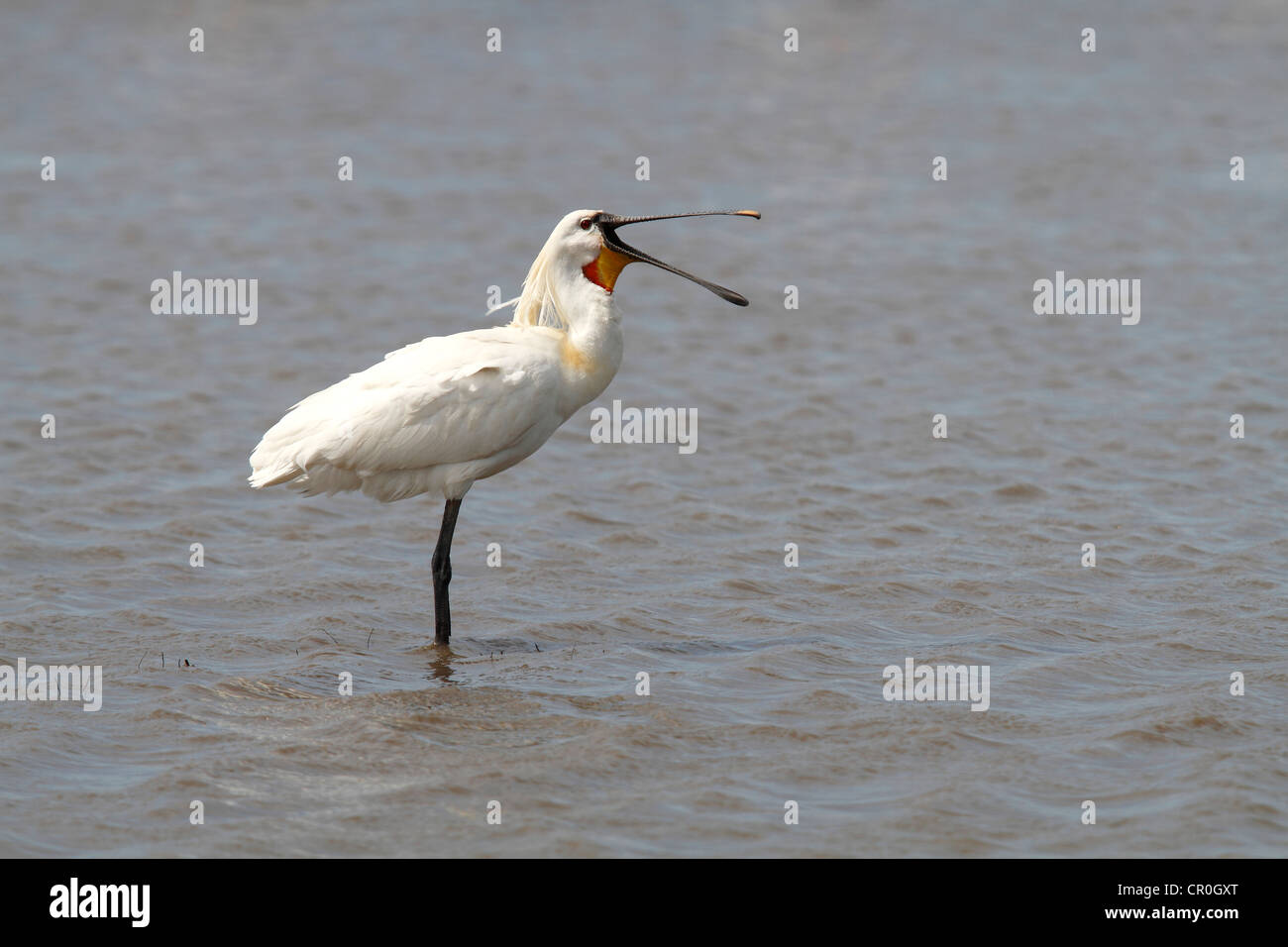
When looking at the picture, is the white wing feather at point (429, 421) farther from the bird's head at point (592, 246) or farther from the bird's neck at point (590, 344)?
the bird's head at point (592, 246)

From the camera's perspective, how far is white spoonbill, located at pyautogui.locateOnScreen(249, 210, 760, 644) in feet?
28.6

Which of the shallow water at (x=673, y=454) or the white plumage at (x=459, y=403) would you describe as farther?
the white plumage at (x=459, y=403)

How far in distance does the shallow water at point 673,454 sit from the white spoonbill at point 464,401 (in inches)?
33.6

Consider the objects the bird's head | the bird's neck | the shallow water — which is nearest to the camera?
the shallow water

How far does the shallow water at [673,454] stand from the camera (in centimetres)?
726

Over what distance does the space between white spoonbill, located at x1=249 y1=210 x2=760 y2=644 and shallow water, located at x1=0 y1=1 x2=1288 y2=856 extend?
33.6 inches

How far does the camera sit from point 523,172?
1958 centimetres

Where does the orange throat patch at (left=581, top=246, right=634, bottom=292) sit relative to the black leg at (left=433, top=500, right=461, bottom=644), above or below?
above

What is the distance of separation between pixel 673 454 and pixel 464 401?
3.91 meters

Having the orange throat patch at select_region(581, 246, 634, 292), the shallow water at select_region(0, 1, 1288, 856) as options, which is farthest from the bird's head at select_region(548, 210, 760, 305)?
the shallow water at select_region(0, 1, 1288, 856)

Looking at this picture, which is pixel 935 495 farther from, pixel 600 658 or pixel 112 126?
pixel 112 126

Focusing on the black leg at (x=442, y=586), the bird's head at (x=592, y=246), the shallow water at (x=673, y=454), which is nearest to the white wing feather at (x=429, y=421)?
the black leg at (x=442, y=586)

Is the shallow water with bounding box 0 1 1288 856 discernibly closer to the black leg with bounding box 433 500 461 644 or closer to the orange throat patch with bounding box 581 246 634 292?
the black leg with bounding box 433 500 461 644

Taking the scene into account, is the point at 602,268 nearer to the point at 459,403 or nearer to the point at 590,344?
the point at 590,344
